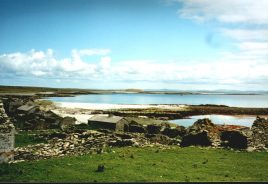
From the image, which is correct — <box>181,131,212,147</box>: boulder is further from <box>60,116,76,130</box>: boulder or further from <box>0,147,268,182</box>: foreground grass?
<box>60,116,76,130</box>: boulder

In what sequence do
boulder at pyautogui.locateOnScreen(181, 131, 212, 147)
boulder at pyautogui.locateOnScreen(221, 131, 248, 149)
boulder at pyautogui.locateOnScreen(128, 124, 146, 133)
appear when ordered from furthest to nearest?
boulder at pyautogui.locateOnScreen(128, 124, 146, 133) < boulder at pyautogui.locateOnScreen(181, 131, 212, 147) < boulder at pyautogui.locateOnScreen(221, 131, 248, 149)

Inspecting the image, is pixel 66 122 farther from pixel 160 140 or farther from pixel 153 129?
pixel 160 140

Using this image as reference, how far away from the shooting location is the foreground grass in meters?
18.2

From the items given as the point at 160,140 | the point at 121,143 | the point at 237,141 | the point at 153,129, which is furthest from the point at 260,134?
the point at 153,129

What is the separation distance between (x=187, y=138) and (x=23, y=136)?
1745cm

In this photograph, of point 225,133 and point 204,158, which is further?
point 225,133

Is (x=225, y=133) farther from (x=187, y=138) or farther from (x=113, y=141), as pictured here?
(x=113, y=141)

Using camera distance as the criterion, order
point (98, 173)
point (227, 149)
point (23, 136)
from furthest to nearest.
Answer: point (23, 136)
point (227, 149)
point (98, 173)

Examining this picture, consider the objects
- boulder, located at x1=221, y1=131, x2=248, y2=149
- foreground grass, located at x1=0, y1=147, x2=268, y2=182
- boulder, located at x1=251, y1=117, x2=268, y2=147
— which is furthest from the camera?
boulder, located at x1=251, y1=117, x2=268, y2=147

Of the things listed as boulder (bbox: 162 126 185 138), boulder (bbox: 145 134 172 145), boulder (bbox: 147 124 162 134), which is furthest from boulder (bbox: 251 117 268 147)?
boulder (bbox: 147 124 162 134)

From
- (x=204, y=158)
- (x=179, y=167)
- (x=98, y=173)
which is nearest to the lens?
(x=98, y=173)

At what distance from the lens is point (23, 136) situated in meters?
35.0

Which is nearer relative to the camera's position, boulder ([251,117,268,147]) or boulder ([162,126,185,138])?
boulder ([251,117,268,147])

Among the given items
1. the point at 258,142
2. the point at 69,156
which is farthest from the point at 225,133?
the point at 69,156
